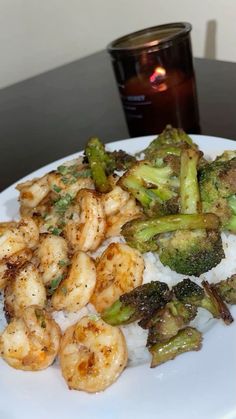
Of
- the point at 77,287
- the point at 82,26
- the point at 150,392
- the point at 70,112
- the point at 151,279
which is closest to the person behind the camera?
the point at 150,392

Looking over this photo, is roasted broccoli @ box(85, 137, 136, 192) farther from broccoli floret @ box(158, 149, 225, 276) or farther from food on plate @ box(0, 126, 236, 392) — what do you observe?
broccoli floret @ box(158, 149, 225, 276)

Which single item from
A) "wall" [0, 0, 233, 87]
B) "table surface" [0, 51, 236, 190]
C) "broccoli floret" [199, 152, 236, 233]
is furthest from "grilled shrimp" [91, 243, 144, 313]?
"wall" [0, 0, 233, 87]

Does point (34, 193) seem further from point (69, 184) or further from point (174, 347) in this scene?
point (174, 347)

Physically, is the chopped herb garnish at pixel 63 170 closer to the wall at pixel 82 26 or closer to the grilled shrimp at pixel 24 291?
the grilled shrimp at pixel 24 291

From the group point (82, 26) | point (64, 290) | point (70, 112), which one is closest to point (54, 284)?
point (64, 290)

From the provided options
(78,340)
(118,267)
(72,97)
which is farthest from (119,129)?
(78,340)

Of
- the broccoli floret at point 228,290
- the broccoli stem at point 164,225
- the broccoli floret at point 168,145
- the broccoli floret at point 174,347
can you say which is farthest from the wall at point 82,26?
the broccoli floret at point 174,347

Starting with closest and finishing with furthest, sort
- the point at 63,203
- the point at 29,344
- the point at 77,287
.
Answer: the point at 29,344 < the point at 77,287 < the point at 63,203
